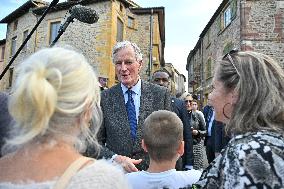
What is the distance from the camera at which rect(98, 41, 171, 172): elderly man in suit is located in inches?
115

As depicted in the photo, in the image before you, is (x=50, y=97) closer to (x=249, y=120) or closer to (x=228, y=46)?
(x=249, y=120)

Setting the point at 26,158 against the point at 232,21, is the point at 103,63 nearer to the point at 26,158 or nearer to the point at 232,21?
the point at 232,21

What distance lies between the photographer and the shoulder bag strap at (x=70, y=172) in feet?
3.67

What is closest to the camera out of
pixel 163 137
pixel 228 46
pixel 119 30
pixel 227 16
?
pixel 163 137

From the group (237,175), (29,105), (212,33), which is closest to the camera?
(29,105)

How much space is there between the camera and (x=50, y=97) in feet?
3.70

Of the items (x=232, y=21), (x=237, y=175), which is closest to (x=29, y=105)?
(x=237, y=175)

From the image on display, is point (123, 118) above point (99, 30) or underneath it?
underneath

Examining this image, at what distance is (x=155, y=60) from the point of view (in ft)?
87.2

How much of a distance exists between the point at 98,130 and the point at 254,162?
0.74 m

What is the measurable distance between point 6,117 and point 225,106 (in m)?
1.26

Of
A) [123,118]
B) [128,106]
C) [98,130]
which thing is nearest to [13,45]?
[128,106]

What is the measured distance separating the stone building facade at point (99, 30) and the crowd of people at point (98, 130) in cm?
1537

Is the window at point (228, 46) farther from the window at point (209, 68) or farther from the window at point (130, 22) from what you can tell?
the window at point (130, 22)
